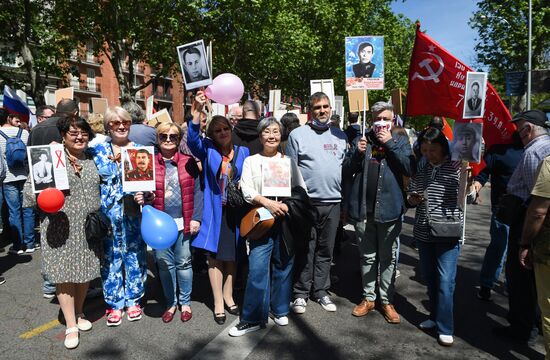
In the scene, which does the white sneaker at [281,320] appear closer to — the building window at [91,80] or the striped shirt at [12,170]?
the striped shirt at [12,170]

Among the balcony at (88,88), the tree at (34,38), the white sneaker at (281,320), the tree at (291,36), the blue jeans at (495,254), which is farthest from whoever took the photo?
the balcony at (88,88)

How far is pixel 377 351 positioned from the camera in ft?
10.6

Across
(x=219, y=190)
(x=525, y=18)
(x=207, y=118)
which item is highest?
(x=525, y=18)

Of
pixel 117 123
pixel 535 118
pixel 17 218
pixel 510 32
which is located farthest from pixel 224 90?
pixel 510 32

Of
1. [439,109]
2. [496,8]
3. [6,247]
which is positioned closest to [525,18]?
[496,8]

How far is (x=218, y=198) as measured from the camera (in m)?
3.71

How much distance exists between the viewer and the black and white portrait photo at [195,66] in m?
3.68

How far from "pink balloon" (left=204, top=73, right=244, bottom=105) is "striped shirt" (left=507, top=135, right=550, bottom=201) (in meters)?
2.79

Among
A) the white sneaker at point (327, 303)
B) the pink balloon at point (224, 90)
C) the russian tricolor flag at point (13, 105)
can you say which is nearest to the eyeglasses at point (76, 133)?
the pink balloon at point (224, 90)

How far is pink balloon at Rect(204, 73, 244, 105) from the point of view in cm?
429

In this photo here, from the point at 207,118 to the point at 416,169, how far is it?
2201 mm

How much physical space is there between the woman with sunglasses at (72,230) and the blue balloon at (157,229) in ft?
1.61

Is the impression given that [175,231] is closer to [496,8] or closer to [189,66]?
[189,66]

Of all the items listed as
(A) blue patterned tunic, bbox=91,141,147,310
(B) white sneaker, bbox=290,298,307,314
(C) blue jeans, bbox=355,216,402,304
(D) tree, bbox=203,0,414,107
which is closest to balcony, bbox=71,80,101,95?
(D) tree, bbox=203,0,414,107
